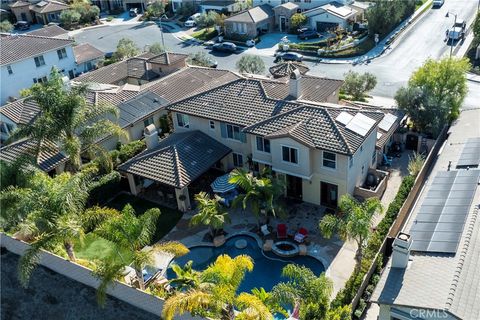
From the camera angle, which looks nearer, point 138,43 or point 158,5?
point 138,43

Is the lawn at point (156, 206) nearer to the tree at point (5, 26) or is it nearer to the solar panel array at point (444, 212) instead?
the solar panel array at point (444, 212)

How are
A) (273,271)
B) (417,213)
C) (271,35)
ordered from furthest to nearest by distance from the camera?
(271,35)
(273,271)
(417,213)

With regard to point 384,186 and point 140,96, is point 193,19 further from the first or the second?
point 384,186

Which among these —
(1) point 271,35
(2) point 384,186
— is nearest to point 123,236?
(2) point 384,186

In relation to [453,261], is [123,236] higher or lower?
higher

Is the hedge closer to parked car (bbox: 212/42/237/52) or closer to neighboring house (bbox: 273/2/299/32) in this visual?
parked car (bbox: 212/42/237/52)

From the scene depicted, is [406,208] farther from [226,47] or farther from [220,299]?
[226,47]

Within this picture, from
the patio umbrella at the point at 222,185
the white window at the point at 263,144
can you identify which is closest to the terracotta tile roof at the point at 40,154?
the patio umbrella at the point at 222,185
